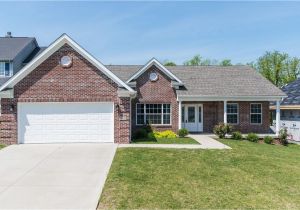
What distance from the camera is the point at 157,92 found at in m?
21.9

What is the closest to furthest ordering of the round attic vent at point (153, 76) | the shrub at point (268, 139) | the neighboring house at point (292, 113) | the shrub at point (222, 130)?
the shrub at point (268, 139)
the shrub at point (222, 130)
the round attic vent at point (153, 76)
the neighboring house at point (292, 113)

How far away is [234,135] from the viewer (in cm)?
1975

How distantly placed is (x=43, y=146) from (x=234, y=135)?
1253 cm

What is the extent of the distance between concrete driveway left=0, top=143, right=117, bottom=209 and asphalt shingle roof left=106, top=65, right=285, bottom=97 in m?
10.2

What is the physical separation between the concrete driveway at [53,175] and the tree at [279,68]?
4574cm

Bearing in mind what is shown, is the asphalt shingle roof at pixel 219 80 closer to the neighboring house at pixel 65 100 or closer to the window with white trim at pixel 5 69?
the neighboring house at pixel 65 100

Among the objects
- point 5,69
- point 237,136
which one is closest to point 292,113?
point 237,136

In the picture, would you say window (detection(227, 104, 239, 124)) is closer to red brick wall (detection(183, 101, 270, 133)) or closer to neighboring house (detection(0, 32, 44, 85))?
red brick wall (detection(183, 101, 270, 133))

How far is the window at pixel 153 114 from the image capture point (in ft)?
71.5

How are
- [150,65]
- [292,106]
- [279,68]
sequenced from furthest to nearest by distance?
[279,68] < [292,106] < [150,65]

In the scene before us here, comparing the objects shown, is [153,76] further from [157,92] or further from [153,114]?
[153,114]

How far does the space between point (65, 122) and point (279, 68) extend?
46.7 m

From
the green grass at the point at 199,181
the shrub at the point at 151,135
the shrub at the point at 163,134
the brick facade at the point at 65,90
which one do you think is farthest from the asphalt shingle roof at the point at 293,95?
the brick facade at the point at 65,90

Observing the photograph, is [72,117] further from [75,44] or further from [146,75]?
[146,75]
